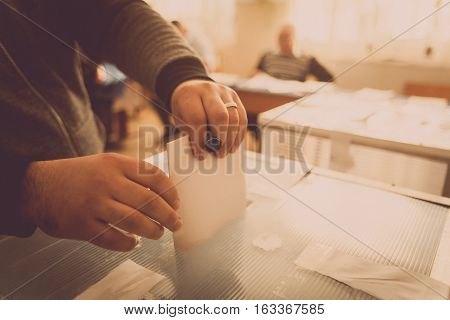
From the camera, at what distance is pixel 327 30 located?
362 centimetres

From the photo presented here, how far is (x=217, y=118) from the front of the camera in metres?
0.59

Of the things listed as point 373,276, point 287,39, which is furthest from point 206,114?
point 287,39

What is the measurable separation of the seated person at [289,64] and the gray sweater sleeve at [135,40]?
2.42 meters

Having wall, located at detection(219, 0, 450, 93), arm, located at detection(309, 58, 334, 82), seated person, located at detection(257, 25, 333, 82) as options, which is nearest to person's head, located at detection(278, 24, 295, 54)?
seated person, located at detection(257, 25, 333, 82)

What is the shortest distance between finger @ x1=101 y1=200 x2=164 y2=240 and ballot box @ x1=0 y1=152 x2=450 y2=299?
9 cm

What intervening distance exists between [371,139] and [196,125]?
839mm

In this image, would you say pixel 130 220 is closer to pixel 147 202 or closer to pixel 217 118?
pixel 147 202

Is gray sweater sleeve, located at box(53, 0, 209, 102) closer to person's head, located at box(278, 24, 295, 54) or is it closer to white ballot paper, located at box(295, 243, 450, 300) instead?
white ballot paper, located at box(295, 243, 450, 300)

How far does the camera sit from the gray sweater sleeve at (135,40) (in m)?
0.71

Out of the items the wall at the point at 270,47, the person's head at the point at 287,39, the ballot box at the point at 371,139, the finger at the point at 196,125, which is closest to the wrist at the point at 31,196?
the finger at the point at 196,125

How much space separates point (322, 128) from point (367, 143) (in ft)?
0.55

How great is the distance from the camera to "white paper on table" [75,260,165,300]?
487mm

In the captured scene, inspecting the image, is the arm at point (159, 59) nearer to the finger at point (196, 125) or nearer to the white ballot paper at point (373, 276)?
the finger at point (196, 125)

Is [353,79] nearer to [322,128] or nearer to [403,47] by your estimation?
[403,47]
